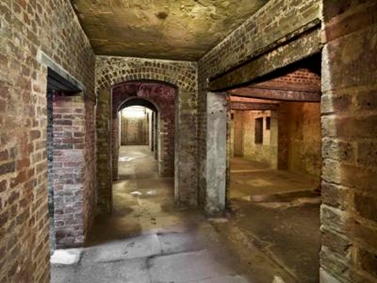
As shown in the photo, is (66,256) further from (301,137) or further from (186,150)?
(301,137)

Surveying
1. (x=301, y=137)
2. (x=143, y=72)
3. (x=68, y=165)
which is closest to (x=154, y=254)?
(x=68, y=165)

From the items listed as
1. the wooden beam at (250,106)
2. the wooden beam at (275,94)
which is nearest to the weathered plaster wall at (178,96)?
the wooden beam at (275,94)

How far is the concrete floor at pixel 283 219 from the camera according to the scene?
3.12 meters

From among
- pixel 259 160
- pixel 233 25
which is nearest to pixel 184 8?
pixel 233 25

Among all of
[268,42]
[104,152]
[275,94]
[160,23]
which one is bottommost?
[104,152]

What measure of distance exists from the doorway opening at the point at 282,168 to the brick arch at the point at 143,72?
1.03 metres

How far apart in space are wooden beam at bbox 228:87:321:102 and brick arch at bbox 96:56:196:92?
1.09m

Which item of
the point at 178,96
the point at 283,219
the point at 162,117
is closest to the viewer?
the point at 283,219

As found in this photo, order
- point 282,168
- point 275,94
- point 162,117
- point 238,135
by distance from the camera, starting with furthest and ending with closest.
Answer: point 238,135, point 282,168, point 162,117, point 275,94

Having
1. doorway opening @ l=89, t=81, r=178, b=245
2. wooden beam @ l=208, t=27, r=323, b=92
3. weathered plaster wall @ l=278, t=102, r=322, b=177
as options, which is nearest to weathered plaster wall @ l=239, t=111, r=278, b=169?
weathered plaster wall @ l=278, t=102, r=322, b=177

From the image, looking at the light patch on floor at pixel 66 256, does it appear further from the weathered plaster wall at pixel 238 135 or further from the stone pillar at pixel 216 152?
the weathered plaster wall at pixel 238 135

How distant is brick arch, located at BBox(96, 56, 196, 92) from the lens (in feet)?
14.7

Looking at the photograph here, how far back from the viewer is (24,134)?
166 cm

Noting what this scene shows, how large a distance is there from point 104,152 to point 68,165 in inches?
50.5
